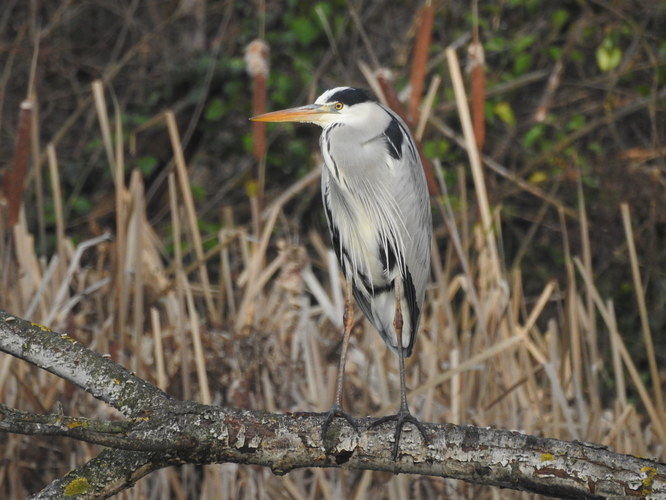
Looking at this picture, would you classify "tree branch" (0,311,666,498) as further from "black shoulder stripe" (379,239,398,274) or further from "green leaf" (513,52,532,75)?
"green leaf" (513,52,532,75)

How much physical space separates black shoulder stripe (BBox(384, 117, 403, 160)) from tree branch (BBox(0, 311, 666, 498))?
104 cm

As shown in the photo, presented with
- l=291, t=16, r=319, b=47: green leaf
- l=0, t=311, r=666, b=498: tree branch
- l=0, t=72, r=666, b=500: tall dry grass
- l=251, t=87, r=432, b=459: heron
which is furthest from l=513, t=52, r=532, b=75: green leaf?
l=0, t=311, r=666, b=498: tree branch

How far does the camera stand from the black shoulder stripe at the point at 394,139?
2496 mm

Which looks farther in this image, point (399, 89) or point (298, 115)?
point (399, 89)

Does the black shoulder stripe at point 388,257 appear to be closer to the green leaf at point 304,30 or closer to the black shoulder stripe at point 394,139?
the black shoulder stripe at point 394,139

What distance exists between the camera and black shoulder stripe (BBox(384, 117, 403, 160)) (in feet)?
8.19

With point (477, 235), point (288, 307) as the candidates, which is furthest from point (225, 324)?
point (477, 235)

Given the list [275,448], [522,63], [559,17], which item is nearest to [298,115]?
[275,448]

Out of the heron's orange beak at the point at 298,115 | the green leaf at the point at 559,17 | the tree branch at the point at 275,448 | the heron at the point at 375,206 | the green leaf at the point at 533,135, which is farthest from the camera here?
the green leaf at the point at 559,17

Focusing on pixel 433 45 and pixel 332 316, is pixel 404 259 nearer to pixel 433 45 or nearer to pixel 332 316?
pixel 332 316

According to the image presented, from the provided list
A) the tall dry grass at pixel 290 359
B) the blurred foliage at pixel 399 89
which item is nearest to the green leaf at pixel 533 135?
the blurred foliage at pixel 399 89

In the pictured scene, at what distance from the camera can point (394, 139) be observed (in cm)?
252

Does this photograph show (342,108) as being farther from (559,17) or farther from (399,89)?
(559,17)

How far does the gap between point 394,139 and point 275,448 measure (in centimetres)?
118
